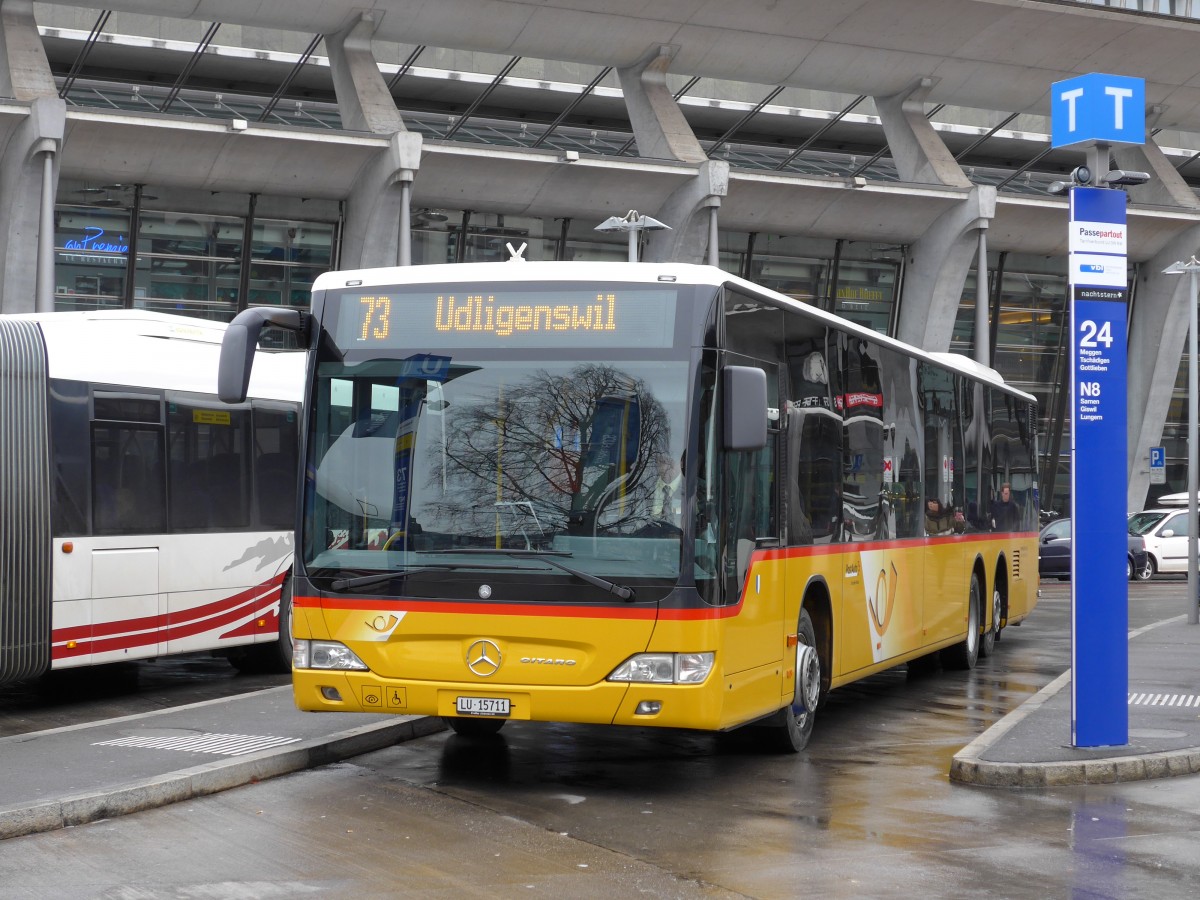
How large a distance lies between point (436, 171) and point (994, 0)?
44.0ft

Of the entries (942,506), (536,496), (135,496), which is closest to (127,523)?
(135,496)

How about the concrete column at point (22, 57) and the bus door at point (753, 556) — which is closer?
the bus door at point (753, 556)

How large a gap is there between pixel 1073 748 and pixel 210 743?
212 inches

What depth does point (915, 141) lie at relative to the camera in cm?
3866

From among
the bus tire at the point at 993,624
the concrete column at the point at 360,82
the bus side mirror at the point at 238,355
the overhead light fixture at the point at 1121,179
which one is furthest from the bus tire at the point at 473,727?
the concrete column at the point at 360,82

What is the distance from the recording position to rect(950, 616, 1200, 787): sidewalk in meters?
9.18

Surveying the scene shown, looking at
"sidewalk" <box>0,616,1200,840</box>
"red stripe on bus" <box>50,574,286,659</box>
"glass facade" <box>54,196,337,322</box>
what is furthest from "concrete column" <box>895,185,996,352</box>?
"sidewalk" <box>0,616,1200,840</box>

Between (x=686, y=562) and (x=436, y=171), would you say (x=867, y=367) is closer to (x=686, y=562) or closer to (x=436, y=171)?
(x=686, y=562)

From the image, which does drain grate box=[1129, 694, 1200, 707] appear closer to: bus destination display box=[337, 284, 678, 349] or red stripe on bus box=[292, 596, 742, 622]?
red stripe on bus box=[292, 596, 742, 622]

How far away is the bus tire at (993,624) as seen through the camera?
17234 mm

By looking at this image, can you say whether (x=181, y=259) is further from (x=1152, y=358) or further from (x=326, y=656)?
(x=1152, y=358)

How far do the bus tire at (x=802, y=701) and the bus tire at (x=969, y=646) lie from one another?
5.82 metres

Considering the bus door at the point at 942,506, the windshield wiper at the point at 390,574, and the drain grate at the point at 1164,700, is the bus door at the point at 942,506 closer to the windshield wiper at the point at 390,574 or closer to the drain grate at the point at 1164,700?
the drain grate at the point at 1164,700

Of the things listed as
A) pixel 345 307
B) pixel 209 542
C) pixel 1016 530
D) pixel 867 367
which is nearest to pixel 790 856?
pixel 345 307
